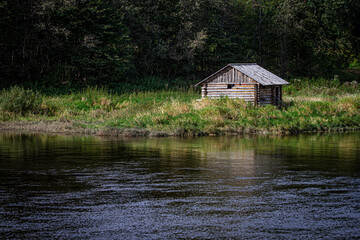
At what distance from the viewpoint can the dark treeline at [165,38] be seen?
48812 mm

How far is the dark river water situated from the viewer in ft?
30.3

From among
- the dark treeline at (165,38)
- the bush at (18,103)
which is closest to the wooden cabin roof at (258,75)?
the dark treeline at (165,38)

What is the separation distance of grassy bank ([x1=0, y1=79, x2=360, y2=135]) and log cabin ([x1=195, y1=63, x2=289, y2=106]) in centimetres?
173

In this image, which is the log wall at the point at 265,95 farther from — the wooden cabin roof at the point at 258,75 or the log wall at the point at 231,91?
the log wall at the point at 231,91

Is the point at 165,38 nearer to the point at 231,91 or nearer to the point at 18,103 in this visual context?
the point at 231,91

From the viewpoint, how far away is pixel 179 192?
12.4 meters

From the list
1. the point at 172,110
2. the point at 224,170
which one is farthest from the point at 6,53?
the point at 224,170

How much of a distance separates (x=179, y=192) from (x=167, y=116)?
63.4 ft

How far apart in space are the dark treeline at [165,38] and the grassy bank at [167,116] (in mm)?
11867

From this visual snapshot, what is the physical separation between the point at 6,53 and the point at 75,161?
112ft

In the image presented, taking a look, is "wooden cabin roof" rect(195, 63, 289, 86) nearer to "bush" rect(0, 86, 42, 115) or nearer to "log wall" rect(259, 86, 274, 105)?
"log wall" rect(259, 86, 274, 105)

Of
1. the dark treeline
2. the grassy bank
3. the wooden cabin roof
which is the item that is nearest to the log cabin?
the wooden cabin roof

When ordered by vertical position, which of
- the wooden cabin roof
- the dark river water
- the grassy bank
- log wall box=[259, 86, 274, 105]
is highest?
the wooden cabin roof

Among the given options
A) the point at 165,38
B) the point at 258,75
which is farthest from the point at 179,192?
the point at 165,38
